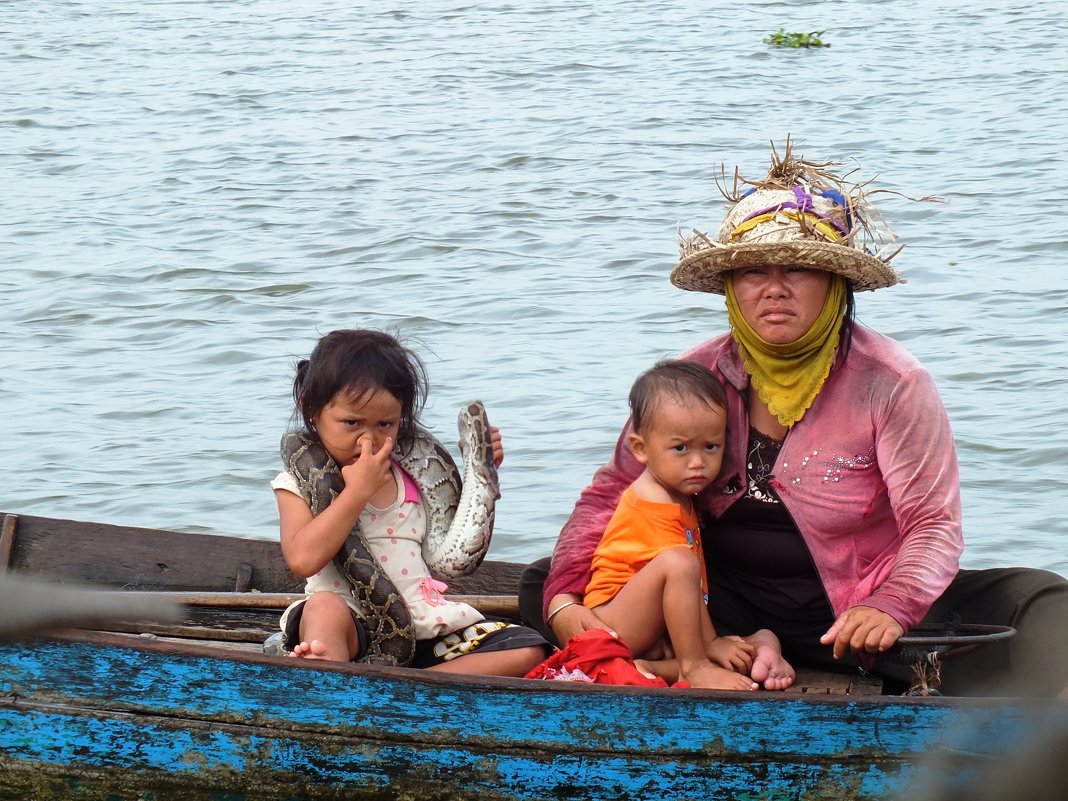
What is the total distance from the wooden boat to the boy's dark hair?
28.6 inches

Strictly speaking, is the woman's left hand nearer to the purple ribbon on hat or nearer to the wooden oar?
the purple ribbon on hat

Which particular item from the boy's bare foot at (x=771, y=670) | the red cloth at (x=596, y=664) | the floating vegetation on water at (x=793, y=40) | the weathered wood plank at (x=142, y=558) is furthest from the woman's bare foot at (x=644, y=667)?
the floating vegetation on water at (x=793, y=40)

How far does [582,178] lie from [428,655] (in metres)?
9.02

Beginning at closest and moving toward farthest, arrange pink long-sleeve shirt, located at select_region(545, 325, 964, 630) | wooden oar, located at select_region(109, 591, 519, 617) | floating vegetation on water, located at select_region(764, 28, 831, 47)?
pink long-sleeve shirt, located at select_region(545, 325, 964, 630) → wooden oar, located at select_region(109, 591, 519, 617) → floating vegetation on water, located at select_region(764, 28, 831, 47)

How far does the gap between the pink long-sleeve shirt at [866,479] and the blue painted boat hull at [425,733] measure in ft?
1.03

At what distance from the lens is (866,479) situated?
364cm

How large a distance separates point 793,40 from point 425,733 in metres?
14.9

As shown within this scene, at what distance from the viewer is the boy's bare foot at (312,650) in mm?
3494

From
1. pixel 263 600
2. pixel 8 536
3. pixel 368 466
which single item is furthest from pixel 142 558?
pixel 368 466

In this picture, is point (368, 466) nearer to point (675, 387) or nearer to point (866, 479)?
point (675, 387)

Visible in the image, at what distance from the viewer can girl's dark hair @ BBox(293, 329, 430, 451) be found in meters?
3.51

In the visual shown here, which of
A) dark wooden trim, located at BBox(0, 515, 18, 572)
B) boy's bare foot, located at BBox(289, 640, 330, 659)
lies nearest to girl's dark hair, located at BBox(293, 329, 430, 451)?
boy's bare foot, located at BBox(289, 640, 330, 659)

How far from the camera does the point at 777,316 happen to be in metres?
3.56

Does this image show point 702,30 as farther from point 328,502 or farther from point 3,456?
point 328,502
